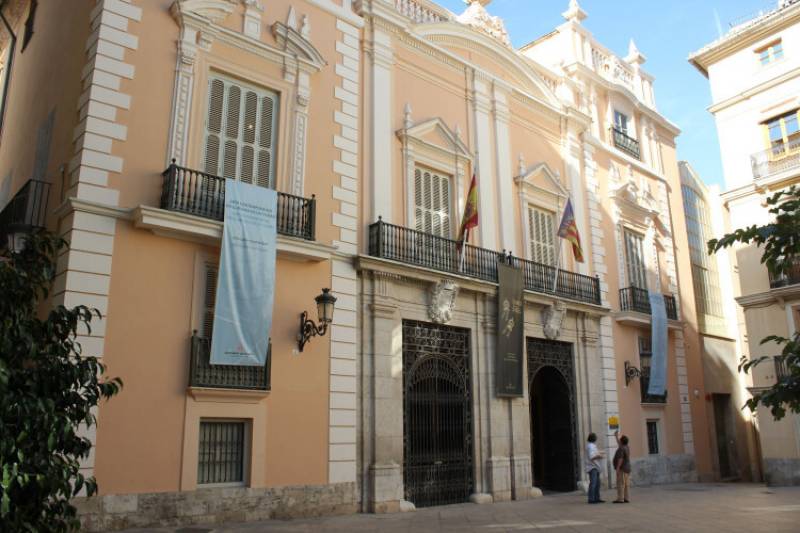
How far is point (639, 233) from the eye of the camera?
1991cm

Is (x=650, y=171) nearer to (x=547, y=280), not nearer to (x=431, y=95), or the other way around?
(x=547, y=280)

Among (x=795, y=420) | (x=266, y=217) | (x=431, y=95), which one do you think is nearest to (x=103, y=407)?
(x=266, y=217)

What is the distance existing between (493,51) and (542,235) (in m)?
4.65

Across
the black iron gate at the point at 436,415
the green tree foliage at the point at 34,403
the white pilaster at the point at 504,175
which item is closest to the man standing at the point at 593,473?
the black iron gate at the point at 436,415

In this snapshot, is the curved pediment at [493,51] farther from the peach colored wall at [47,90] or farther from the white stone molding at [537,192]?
the peach colored wall at [47,90]

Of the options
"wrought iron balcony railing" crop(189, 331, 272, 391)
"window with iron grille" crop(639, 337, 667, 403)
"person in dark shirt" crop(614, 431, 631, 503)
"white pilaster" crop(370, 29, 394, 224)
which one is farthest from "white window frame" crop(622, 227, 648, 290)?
"wrought iron balcony railing" crop(189, 331, 272, 391)

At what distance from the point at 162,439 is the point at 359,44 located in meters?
8.50

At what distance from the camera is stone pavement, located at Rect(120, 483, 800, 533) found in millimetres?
9570

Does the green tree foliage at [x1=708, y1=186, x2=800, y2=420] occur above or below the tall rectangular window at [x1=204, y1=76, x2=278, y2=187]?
below

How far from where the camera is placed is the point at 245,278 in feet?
33.9

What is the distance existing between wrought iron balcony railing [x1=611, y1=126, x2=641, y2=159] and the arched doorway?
7.19 m

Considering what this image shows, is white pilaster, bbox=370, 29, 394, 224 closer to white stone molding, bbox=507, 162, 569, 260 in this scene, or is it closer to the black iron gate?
the black iron gate

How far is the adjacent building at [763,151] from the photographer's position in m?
18.5

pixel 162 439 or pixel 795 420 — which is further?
pixel 795 420
